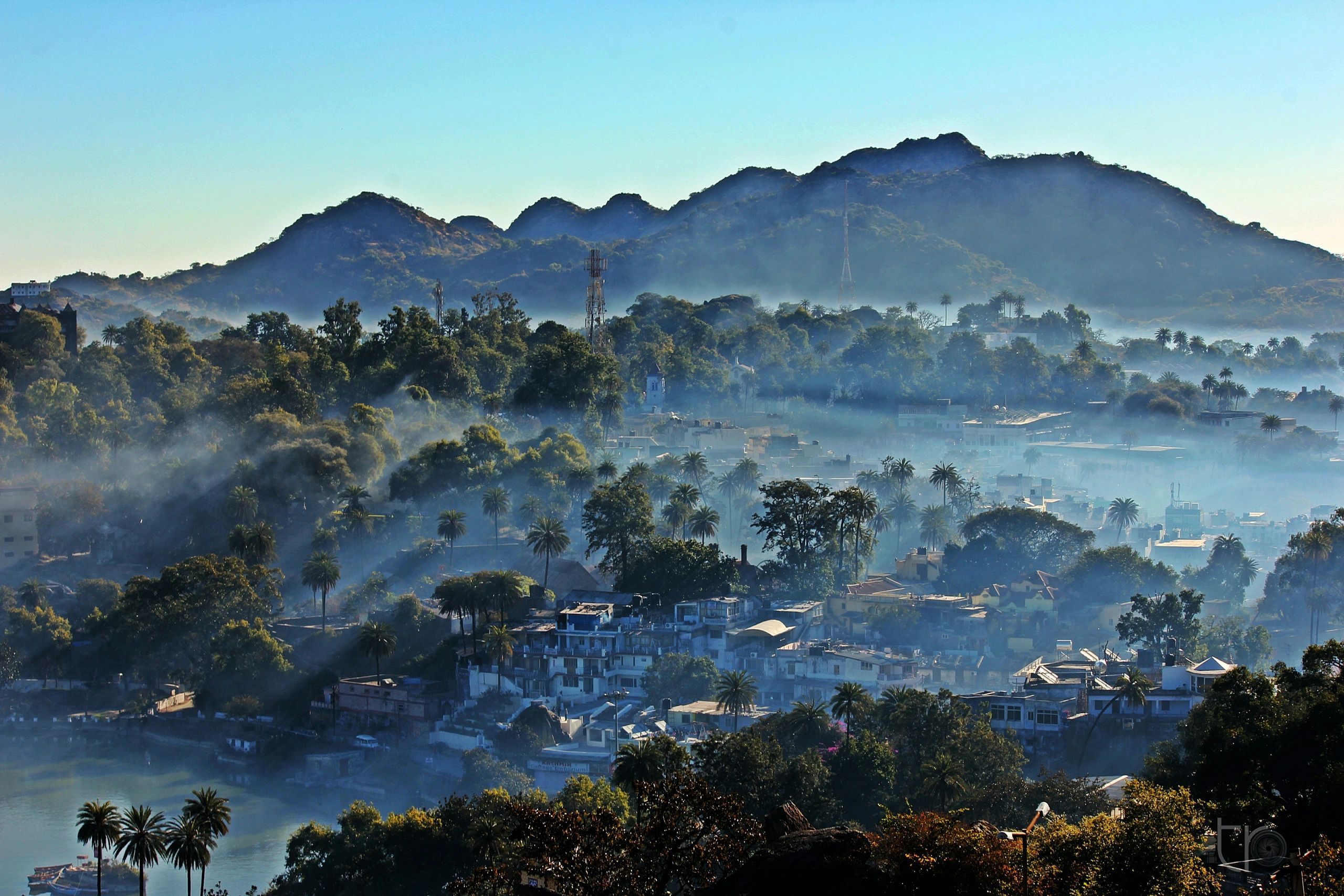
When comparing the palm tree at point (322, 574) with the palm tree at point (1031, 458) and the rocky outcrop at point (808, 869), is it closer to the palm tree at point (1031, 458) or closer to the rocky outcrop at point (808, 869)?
the rocky outcrop at point (808, 869)

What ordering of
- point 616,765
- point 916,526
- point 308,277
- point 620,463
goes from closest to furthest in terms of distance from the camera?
point 616,765 → point 916,526 → point 620,463 → point 308,277

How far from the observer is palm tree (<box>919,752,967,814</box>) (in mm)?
15820

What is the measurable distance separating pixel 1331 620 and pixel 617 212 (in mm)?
98027

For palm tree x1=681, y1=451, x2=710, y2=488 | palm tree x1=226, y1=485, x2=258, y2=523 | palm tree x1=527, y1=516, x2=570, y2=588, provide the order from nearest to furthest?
palm tree x1=527, y1=516, x2=570, y2=588 → palm tree x1=226, y1=485, x2=258, y2=523 → palm tree x1=681, y1=451, x2=710, y2=488

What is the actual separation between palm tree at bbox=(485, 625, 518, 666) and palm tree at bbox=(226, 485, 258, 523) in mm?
11109

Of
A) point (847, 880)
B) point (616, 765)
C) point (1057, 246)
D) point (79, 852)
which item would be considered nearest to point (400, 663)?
point (79, 852)

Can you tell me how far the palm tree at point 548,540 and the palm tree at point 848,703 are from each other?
29.8ft

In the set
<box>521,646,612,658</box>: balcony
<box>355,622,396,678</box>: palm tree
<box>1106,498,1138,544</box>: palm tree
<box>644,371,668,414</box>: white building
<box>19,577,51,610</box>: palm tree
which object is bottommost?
<box>19,577,51,610</box>: palm tree

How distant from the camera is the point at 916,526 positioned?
3453cm

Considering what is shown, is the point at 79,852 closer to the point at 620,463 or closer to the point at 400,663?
the point at 400,663

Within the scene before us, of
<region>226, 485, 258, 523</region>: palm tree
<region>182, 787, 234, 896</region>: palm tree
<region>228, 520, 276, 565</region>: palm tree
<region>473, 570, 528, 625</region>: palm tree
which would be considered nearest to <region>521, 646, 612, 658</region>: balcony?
<region>473, 570, 528, 625</region>: palm tree

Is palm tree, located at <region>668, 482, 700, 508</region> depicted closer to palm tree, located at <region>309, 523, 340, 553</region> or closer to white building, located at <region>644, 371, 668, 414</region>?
palm tree, located at <region>309, 523, 340, 553</region>

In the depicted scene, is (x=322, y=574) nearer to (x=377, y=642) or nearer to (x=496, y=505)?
(x=377, y=642)

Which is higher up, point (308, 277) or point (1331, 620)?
point (308, 277)
